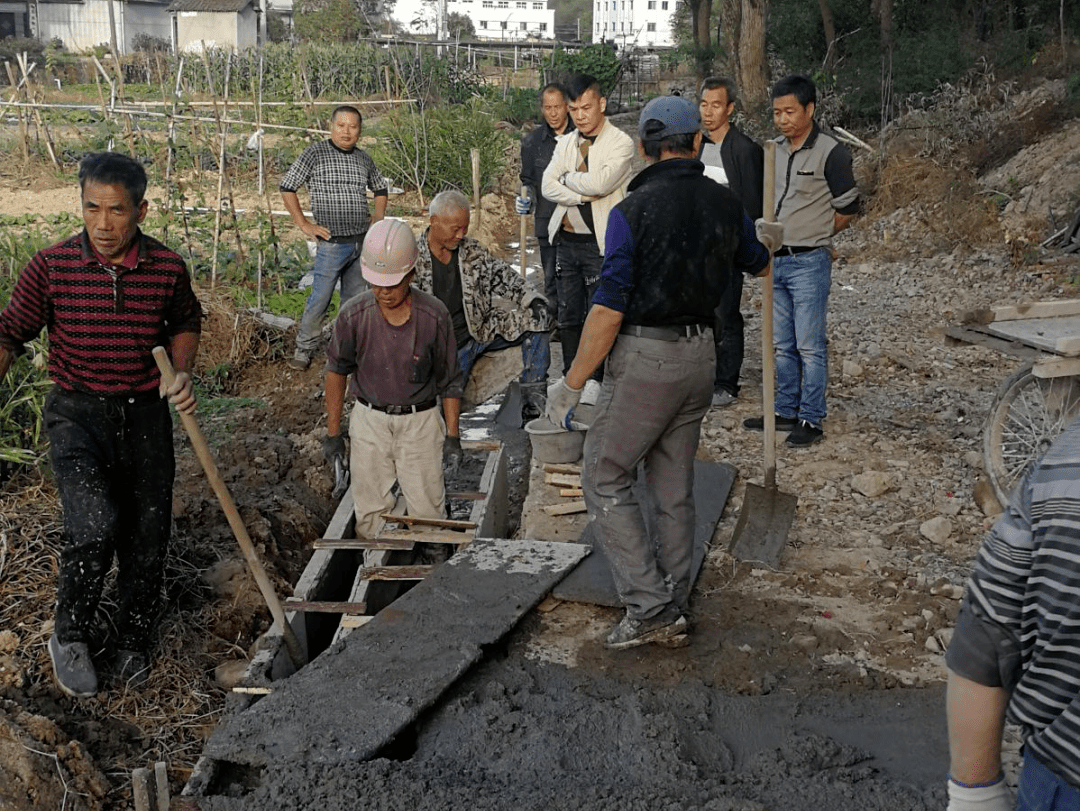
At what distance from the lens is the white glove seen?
5.91 feet

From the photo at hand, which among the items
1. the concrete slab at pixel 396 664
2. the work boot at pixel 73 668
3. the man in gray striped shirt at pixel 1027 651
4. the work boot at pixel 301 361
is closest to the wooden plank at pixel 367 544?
the concrete slab at pixel 396 664

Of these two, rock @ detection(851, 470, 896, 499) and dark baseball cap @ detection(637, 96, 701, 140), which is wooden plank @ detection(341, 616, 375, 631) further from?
rock @ detection(851, 470, 896, 499)

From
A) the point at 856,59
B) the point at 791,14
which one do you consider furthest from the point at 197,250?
the point at 791,14

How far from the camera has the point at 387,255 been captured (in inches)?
184

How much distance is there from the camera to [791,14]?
71.4 ft

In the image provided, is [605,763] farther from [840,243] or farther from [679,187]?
[840,243]

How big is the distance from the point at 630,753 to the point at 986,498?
3.03m

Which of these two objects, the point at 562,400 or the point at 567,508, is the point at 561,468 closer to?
the point at 567,508

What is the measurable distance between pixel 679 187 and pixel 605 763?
2.05 m

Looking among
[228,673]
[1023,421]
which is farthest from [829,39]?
[228,673]

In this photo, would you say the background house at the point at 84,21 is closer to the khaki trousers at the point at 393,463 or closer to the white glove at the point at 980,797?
the khaki trousers at the point at 393,463

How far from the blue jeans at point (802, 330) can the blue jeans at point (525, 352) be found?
1.53 m

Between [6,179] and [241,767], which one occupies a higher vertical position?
[6,179]

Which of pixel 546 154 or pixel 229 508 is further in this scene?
pixel 546 154
